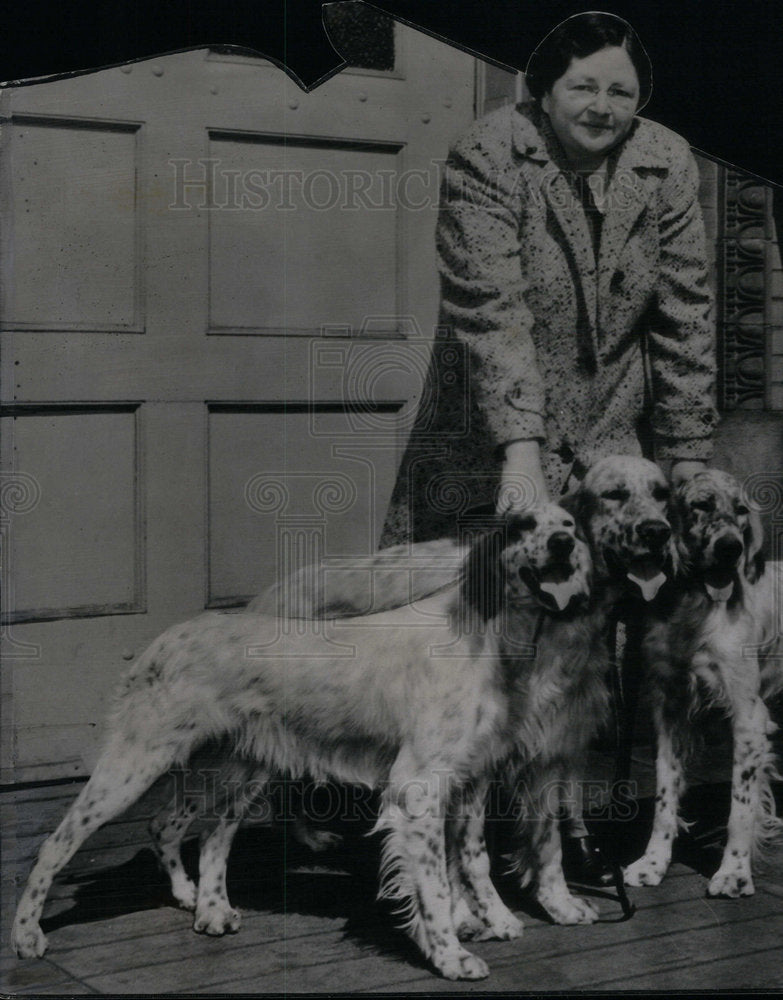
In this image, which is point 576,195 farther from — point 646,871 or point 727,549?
point 646,871

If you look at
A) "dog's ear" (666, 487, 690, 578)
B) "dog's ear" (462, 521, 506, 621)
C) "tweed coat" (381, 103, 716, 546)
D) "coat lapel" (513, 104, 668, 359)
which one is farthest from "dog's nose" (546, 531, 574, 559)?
"coat lapel" (513, 104, 668, 359)

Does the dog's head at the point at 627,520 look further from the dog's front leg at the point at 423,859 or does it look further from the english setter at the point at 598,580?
the dog's front leg at the point at 423,859

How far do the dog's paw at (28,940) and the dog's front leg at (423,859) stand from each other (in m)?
0.93

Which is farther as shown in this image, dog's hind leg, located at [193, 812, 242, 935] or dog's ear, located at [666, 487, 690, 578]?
dog's ear, located at [666, 487, 690, 578]

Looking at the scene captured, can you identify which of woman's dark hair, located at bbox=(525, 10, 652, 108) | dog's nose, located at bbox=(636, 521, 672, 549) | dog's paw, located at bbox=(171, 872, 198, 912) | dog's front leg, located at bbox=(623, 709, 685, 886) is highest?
woman's dark hair, located at bbox=(525, 10, 652, 108)

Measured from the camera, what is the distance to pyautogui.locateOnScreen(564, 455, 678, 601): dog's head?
3.82 meters

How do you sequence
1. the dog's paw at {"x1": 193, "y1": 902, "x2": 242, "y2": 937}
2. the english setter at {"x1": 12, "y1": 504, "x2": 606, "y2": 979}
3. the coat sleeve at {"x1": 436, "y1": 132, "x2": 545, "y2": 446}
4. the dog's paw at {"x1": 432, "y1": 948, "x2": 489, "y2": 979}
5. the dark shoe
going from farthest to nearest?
the dark shoe → the coat sleeve at {"x1": 436, "y1": 132, "x2": 545, "y2": 446} → the dog's paw at {"x1": 193, "y1": 902, "x2": 242, "y2": 937} → the english setter at {"x1": 12, "y1": 504, "x2": 606, "y2": 979} → the dog's paw at {"x1": 432, "y1": 948, "x2": 489, "y2": 979}

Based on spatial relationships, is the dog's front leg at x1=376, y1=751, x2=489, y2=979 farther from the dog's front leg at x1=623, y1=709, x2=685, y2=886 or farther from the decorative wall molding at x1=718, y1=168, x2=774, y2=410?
the decorative wall molding at x1=718, y1=168, x2=774, y2=410

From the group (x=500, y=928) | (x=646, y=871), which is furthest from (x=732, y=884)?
(x=500, y=928)

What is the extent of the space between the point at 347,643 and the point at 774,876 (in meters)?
1.48

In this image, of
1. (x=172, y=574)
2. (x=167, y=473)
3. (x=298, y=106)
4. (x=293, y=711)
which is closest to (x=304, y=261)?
(x=298, y=106)

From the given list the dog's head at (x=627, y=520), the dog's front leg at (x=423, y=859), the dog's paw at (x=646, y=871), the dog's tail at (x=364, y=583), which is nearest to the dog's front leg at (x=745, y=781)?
the dog's paw at (x=646, y=871)

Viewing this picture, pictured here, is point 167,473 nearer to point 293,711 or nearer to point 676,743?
point 293,711

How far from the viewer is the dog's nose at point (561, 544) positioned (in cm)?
376
